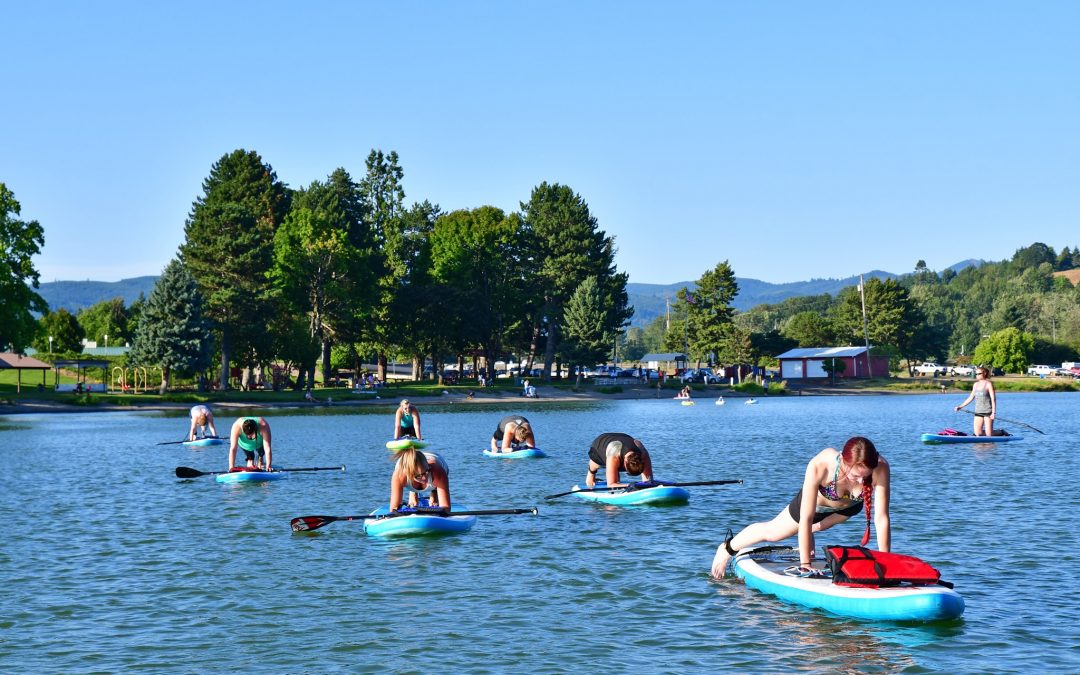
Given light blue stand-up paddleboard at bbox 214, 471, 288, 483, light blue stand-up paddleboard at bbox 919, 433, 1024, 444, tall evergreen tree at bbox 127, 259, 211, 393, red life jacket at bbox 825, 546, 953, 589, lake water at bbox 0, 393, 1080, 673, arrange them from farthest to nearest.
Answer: tall evergreen tree at bbox 127, 259, 211, 393 → light blue stand-up paddleboard at bbox 919, 433, 1024, 444 → light blue stand-up paddleboard at bbox 214, 471, 288, 483 → red life jacket at bbox 825, 546, 953, 589 → lake water at bbox 0, 393, 1080, 673

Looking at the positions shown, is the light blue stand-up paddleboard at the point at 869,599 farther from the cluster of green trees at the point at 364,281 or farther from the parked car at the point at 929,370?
the parked car at the point at 929,370

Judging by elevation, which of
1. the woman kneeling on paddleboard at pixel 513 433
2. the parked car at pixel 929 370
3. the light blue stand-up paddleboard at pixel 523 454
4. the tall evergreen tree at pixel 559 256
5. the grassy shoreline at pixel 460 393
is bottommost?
the light blue stand-up paddleboard at pixel 523 454

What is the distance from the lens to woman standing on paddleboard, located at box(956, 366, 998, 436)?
1581 inches

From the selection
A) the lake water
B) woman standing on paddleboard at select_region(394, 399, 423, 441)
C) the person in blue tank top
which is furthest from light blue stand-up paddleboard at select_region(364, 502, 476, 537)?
the person in blue tank top

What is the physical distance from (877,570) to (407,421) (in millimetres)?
30960

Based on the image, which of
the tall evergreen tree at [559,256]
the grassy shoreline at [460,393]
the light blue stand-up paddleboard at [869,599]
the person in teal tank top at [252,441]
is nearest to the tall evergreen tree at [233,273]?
the grassy shoreline at [460,393]

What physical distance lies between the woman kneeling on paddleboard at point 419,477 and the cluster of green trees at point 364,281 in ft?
213

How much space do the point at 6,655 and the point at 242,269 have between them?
9178 cm

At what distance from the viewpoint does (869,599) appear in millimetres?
14359

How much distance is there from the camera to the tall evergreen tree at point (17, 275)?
78.1m

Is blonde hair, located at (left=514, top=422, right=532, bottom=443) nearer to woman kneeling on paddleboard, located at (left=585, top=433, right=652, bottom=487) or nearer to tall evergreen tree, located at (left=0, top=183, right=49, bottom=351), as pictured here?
woman kneeling on paddleboard, located at (left=585, top=433, right=652, bottom=487)

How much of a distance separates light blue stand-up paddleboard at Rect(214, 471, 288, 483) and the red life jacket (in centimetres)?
2157

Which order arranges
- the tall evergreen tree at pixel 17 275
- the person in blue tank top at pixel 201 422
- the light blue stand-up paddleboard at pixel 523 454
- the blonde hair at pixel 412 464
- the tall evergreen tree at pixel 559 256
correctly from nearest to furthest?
the blonde hair at pixel 412 464
the light blue stand-up paddleboard at pixel 523 454
the person in blue tank top at pixel 201 422
the tall evergreen tree at pixel 17 275
the tall evergreen tree at pixel 559 256

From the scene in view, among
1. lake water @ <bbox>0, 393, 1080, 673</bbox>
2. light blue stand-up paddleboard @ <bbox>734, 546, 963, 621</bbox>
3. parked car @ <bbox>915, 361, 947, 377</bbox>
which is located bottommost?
lake water @ <bbox>0, 393, 1080, 673</bbox>
